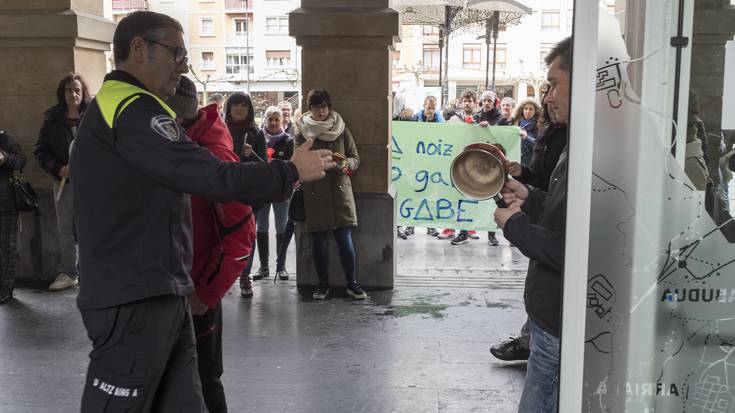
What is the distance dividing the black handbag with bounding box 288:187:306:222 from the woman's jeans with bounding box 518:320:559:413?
4.44m

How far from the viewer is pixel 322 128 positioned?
22.4 ft

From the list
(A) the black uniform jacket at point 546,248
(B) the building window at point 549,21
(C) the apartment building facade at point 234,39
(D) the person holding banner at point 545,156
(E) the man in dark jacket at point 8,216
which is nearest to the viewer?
(A) the black uniform jacket at point 546,248

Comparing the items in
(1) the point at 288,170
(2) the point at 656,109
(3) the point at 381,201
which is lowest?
(3) the point at 381,201

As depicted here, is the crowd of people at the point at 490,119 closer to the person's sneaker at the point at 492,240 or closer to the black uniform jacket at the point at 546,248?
the person's sneaker at the point at 492,240

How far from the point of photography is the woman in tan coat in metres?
6.87

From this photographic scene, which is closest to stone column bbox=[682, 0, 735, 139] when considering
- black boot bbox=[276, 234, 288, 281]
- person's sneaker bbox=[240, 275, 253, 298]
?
person's sneaker bbox=[240, 275, 253, 298]

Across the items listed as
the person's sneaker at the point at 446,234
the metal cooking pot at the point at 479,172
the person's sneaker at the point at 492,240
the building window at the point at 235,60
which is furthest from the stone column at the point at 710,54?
the building window at the point at 235,60

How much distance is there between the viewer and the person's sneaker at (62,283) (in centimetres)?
732

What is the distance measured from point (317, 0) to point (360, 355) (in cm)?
346

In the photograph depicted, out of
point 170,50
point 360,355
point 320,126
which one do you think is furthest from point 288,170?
point 320,126

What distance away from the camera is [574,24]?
1895 millimetres

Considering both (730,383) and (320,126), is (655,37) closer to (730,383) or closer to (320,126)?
(730,383)

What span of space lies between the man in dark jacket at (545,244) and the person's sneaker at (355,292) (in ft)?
13.9

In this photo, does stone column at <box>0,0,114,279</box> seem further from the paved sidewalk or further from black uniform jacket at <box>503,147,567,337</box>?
black uniform jacket at <box>503,147,567,337</box>
